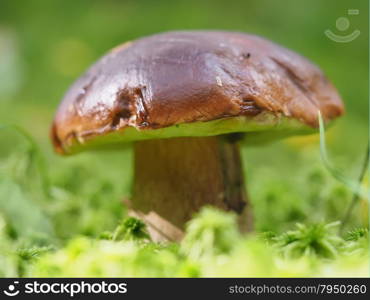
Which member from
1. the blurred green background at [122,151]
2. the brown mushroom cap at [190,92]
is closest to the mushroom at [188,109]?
the brown mushroom cap at [190,92]

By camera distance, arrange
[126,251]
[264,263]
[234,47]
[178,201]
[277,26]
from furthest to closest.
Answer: [277,26], [178,201], [234,47], [126,251], [264,263]

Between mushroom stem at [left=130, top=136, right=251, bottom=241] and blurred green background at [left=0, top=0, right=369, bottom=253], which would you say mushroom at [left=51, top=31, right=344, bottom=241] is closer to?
mushroom stem at [left=130, top=136, right=251, bottom=241]

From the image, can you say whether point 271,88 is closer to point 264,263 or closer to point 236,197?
point 236,197

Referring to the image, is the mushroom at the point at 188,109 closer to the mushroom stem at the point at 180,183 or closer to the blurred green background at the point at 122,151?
the mushroom stem at the point at 180,183

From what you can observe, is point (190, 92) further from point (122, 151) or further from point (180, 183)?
point (122, 151)

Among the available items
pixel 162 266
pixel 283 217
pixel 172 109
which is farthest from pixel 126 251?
pixel 283 217

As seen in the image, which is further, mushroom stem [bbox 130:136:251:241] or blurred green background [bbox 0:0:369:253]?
blurred green background [bbox 0:0:369:253]

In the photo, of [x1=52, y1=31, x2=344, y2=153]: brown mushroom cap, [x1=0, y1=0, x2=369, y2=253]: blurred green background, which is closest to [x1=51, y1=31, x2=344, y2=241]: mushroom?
[x1=52, y1=31, x2=344, y2=153]: brown mushroom cap
